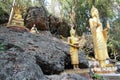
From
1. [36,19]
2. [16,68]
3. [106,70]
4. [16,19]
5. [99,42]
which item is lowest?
[106,70]

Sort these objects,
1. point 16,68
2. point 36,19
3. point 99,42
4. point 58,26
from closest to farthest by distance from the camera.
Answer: point 16,68, point 99,42, point 36,19, point 58,26

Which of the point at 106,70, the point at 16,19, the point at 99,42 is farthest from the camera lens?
the point at 16,19

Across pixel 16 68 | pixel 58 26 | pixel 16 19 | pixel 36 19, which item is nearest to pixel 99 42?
pixel 16 19

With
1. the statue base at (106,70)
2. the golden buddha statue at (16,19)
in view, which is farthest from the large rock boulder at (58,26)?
the statue base at (106,70)

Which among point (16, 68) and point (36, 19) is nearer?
point (16, 68)

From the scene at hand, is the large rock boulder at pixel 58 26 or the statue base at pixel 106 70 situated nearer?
the statue base at pixel 106 70

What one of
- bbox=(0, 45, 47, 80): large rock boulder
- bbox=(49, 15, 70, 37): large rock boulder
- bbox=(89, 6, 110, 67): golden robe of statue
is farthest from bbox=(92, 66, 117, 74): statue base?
bbox=(49, 15, 70, 37): large rock boulder

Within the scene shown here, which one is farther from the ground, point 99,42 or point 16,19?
point 16,19

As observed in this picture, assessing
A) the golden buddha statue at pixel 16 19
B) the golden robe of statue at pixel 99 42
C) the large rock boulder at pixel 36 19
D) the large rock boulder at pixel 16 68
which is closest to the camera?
the large rock boulder at pixel 16 68

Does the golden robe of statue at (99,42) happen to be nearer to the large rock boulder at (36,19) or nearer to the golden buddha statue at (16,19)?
the golden buddha statue at (16,19)

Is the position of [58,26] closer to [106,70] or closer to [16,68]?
[106,70]

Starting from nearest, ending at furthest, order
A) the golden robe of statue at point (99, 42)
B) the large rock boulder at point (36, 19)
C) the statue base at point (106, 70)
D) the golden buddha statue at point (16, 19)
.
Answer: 1. the statue base at point (106, 70)
2. the golden robe of statue at point (99, 42)
3. the golden buddha statue at point (16, 19)
4. the large rock boulder at point (36, 19)

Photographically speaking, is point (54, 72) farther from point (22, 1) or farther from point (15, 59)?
point (22, 1)

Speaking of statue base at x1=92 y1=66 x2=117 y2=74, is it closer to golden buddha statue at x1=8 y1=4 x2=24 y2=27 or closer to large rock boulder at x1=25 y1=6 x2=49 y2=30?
golden buddha statue at x1=8 y1=4 x2=24 y2=27
